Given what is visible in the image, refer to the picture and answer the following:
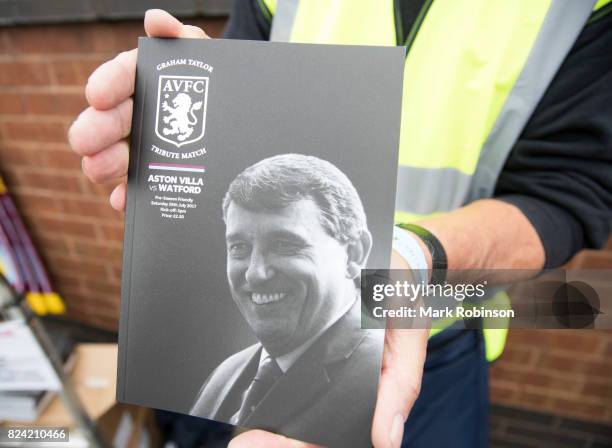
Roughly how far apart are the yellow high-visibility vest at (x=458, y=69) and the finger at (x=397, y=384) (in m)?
0.24

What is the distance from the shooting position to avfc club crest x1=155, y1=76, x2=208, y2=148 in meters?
0.51

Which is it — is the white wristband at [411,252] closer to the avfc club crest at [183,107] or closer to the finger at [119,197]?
the avfc club crest at [183,107]

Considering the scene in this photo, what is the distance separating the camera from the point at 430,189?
2.21 feet

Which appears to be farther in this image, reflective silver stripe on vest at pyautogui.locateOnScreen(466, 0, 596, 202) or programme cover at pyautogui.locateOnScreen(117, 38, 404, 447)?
reflective silver stripe on vest at pyautogui.locateOnScreen(466, 0, 596, 202)

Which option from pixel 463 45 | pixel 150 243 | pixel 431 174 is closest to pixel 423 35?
pixel 463 45

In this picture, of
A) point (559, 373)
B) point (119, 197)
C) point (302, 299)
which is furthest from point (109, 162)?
point (559, 373)

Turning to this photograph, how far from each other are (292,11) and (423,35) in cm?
22

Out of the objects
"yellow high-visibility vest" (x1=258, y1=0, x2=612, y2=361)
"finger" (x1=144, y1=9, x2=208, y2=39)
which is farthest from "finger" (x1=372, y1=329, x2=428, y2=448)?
"finger" (x1=144, y1=9, x2=208, y2=39)

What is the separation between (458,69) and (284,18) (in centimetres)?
30

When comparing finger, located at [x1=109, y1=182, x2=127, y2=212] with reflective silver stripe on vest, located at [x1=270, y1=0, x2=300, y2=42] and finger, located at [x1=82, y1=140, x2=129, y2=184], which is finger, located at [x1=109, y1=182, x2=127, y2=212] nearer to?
finger, located at [x1=82, y1=140, x2=129, y2=184]

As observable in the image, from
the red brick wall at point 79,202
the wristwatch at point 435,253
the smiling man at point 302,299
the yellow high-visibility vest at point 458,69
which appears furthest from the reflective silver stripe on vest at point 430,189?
the red brick wall at point 79,202

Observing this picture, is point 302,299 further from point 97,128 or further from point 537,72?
point 537,72

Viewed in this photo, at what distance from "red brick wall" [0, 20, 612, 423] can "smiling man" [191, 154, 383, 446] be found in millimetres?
787

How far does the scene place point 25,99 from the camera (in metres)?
1.33
